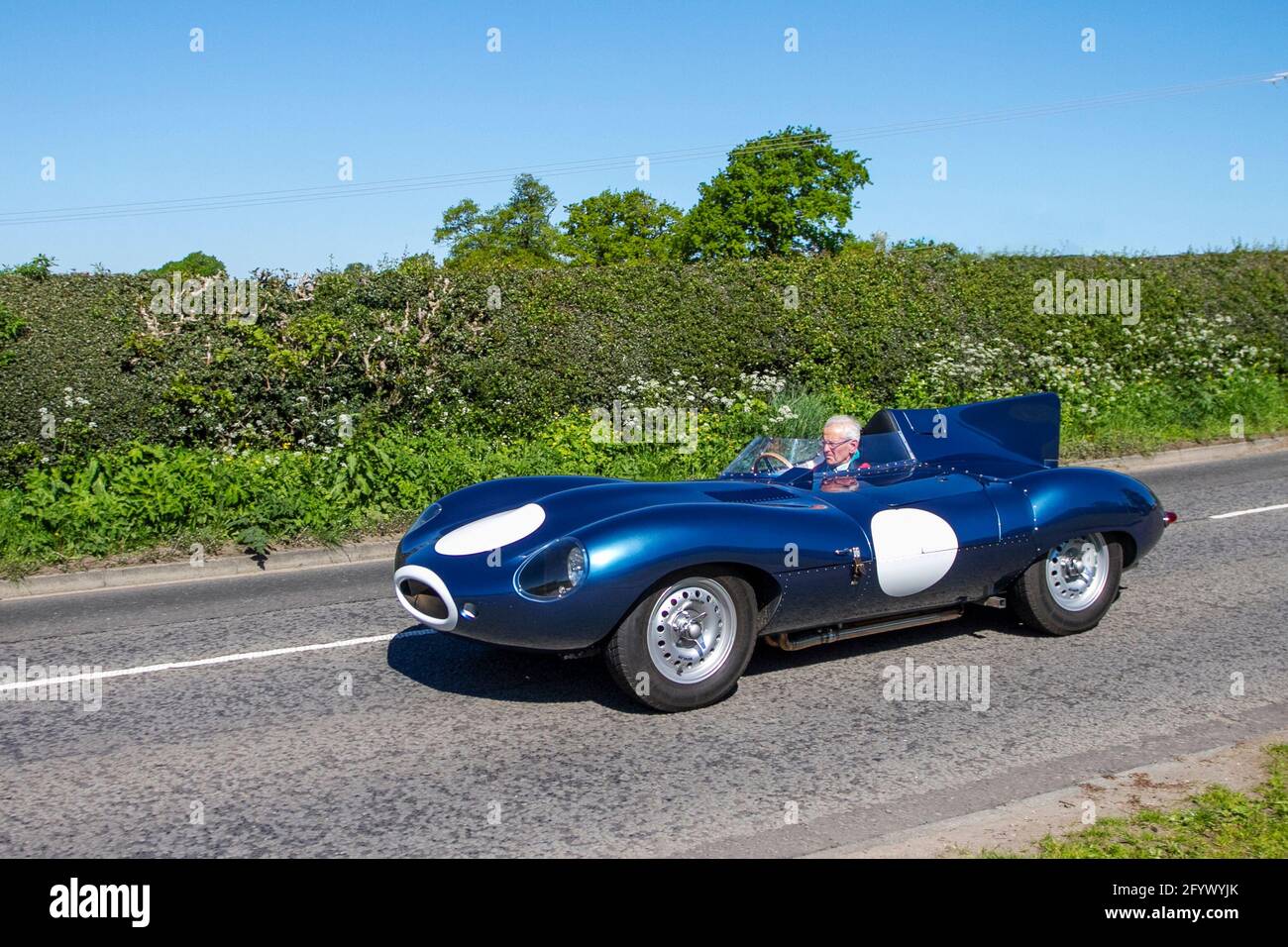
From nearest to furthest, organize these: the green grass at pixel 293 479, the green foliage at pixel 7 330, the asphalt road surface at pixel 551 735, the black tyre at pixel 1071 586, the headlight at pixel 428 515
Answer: the asphalt road surface at pixel 551 735, the headlight at pixel 428 515, the black tyre at pixel 1071 586, the green grass at pixel 293 479, the green foliage at pixel 7 330

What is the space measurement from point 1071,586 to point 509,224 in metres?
66.7

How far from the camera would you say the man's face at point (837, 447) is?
23.8ft

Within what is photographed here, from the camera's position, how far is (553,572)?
547cm

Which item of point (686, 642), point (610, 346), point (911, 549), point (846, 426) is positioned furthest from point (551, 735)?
point (610, 346)

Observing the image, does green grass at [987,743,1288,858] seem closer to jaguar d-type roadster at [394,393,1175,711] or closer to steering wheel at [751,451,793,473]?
jaguar d-type roadster at [394,393,1175,711]

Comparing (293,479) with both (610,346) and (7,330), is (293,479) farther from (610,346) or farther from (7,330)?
(610,346)

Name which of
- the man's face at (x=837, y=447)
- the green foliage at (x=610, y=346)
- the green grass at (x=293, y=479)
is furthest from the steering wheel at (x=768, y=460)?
the green foliage at (x=610, y=346)

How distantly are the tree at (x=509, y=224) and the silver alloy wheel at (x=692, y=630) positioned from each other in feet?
196

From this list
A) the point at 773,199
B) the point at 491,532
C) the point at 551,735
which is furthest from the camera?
the point at 773,199

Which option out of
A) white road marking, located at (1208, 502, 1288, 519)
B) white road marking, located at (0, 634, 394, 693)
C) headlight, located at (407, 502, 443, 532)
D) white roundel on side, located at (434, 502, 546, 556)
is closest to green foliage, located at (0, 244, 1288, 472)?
white road marking, located at (1208, 502, 1288, 519)

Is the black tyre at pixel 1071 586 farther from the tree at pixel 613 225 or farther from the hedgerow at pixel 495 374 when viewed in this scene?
the tree at pixel 613 225
